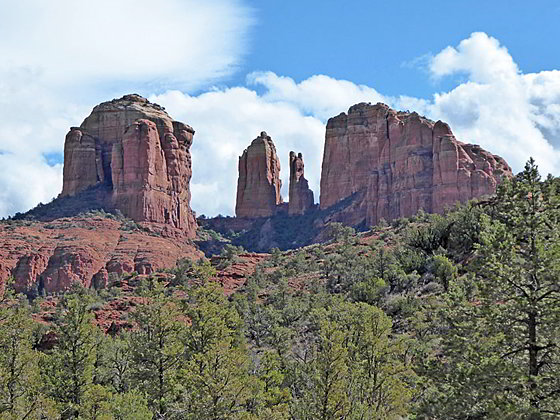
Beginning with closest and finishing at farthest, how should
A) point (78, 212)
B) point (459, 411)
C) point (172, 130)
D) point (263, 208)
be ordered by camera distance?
point (459, 411)
point (78, 212)
point (172, 130)
point (263, 208)

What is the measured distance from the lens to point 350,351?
30.4 m

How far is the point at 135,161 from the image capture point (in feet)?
449

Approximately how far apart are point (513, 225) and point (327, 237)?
4596 inches

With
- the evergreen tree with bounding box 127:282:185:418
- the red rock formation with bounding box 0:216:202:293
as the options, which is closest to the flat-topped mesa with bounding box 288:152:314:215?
the red rock formation with bounding box 0:216:202:293

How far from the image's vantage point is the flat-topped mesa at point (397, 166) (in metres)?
127

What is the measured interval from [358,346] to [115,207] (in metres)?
112

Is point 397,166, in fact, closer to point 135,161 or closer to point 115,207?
point 135,161

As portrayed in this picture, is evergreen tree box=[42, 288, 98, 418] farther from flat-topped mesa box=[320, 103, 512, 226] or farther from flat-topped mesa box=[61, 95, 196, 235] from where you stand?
flat-topped mesa box=[61, 95, 196, 235]

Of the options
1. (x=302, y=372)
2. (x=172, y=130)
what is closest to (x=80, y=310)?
(x=302, y=372)

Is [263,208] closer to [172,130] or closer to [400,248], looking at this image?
[172,130]

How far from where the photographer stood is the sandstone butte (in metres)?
106

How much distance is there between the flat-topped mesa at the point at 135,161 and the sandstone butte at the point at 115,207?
21 cm

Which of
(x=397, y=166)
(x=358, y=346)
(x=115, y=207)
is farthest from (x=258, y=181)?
(x=358, y=346)

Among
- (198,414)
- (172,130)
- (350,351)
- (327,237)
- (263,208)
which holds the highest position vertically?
(172,130)
